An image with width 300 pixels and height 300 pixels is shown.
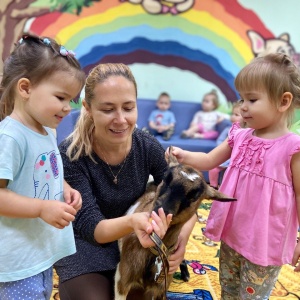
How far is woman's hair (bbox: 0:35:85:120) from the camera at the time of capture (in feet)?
3.96

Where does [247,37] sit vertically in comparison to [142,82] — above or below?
above

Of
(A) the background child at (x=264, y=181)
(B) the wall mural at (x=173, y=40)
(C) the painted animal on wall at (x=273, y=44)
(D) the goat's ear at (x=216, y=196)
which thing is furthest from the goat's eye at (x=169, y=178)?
(C) the painted animal on wall at (x=273, y=44)

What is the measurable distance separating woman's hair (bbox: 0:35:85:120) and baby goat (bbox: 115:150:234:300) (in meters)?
0.56

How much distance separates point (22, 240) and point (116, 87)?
2.39ft

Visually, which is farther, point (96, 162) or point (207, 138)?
point (207, 138)

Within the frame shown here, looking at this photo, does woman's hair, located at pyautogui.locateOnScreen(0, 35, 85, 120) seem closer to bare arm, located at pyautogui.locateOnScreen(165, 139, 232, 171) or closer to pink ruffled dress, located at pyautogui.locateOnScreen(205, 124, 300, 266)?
bare arm, located at pyautogui.locateOnScreen(165, 139, 232, 171)

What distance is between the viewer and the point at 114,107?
151 cm

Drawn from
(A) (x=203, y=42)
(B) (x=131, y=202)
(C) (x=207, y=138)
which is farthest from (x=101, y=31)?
(B) (x=131, y=202)

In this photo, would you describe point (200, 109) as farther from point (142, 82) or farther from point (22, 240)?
point (22, 240)

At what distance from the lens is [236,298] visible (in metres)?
1.76

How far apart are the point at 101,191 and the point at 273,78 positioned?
0.95 metres

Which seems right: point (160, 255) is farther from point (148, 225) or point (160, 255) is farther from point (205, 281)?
point (205, 281)

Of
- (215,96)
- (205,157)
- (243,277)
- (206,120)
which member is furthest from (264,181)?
(215,96)

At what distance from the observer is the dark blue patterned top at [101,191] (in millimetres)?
1603
